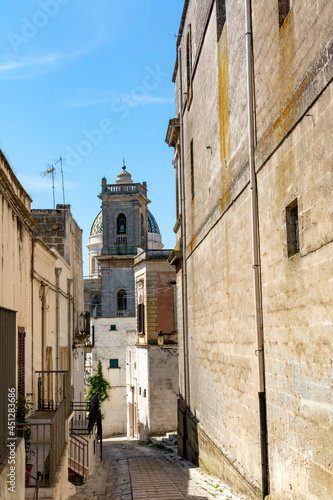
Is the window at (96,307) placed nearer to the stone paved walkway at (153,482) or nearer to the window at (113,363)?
the window at (113,363)

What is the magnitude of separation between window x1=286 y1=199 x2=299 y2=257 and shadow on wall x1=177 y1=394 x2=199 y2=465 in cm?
865

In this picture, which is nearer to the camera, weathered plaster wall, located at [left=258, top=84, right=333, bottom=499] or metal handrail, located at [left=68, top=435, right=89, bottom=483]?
weathered plaster wall, located at [left=258, top=84, right=333, bottom=499]

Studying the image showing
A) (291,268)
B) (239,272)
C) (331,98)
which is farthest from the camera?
(239,272)

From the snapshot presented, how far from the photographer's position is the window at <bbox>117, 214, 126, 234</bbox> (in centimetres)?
4897

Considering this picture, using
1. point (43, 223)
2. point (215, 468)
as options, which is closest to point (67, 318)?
point (43, 223)

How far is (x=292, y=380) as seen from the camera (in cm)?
642

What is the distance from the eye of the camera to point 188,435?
1578cm

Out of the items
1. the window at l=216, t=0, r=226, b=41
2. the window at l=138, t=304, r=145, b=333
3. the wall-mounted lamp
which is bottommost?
the wall-mounted lamp

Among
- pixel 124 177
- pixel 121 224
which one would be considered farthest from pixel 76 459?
pixel 124 177

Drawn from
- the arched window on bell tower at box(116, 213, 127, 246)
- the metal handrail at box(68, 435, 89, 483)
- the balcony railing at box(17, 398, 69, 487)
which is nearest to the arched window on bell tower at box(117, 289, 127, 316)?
the arched window on bell tower at box(116, 213, 127, 246)

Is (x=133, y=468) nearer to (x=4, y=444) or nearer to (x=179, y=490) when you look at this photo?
(x=179, y=490)

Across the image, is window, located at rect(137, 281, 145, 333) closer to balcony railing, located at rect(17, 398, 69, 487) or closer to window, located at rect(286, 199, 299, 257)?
balcony railing, located at rect(17, 398, 69, 487)

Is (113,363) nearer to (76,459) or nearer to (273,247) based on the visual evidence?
(76,459)

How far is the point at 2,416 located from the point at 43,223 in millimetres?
11992
